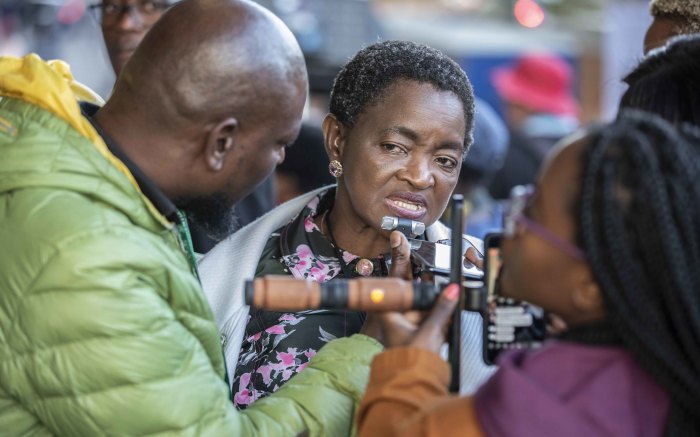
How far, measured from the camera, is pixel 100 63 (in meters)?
8.38

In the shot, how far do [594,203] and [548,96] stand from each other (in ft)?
22.1

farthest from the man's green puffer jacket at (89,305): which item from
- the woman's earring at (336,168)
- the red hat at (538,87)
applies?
the red hat at (538,87)

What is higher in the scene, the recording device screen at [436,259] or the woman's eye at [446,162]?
the woman's eye at [446,162]

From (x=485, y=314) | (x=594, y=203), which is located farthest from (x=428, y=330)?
(x=594, y=203)

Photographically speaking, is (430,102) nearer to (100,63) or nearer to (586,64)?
(100,63)

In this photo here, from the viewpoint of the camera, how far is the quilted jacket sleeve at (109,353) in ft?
6.64

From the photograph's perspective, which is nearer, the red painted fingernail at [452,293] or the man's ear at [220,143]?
the red painted fingernail at [452,293]

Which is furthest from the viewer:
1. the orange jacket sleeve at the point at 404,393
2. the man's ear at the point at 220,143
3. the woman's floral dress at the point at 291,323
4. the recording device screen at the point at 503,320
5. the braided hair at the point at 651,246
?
the woman's floral dress at the point at 291,323

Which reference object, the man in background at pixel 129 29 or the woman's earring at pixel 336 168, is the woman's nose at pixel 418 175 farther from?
the man in background at pixel 129 29

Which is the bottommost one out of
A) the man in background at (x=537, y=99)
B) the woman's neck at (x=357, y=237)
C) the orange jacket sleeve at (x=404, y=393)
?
the man in background at (x=537, y=99)

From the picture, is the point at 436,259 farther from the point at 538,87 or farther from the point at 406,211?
the point at 538,87

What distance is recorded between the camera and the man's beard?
246cm

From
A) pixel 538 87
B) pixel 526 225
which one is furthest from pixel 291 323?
pixel 538 87

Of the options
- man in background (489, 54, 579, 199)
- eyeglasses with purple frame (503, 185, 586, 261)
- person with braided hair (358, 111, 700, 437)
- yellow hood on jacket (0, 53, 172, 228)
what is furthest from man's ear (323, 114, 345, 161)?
man in background (489, 54, 579, 199)
